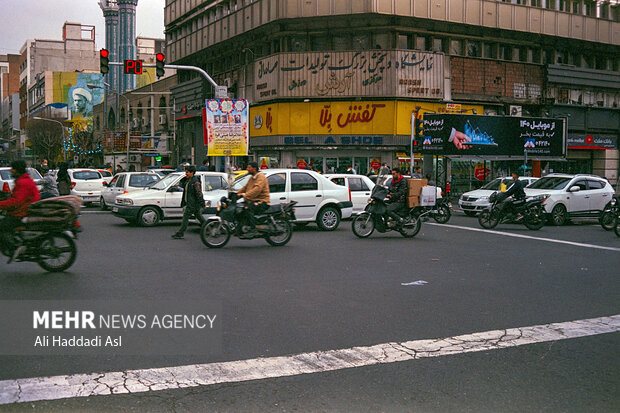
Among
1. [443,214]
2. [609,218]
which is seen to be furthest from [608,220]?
[443,214]

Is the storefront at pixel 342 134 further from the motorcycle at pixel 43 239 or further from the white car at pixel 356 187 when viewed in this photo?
the motorcycle at pixel 43 239

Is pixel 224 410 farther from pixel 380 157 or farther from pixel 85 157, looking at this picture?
pixel 85 157

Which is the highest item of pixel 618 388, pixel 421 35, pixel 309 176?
pixel 421 35

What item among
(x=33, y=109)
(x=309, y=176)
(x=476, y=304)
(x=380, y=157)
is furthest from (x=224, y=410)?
(x=33, y=109)

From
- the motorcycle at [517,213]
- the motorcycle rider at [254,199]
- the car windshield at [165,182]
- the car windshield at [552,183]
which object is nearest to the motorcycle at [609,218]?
the motorcycle at [517,213]

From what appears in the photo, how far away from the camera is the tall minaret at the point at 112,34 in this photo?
92.8 meters

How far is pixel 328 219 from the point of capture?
54.9 feet

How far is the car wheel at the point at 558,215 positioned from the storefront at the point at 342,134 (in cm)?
1538

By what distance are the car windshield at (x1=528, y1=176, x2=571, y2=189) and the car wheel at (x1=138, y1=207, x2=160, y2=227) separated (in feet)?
40.7

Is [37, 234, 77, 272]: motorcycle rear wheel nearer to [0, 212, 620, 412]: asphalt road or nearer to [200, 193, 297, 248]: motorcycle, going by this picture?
[0, 212, 620, 412]: asphalt road

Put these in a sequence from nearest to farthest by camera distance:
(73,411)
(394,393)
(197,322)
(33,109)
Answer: (73,411) → (394,393) → (197,322) → (33,109)

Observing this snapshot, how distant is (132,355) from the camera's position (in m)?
5.30

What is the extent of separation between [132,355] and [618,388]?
12.6 ft

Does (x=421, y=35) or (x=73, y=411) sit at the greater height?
(x=421, y=35)
